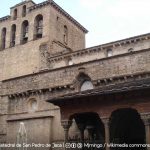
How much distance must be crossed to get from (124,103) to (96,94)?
129 cm

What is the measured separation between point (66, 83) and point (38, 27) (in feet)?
40.1

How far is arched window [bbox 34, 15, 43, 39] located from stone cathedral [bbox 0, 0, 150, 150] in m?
0.10

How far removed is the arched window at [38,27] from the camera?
3053 cm

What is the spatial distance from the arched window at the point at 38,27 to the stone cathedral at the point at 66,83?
10 centimetres

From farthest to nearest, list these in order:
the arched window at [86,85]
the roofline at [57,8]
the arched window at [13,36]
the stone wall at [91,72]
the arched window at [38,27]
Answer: the arched window at [13,36]
the arched window at [38,27]
the roofline at [57,8]
the arched window at [86,85]
the stone wall at [91,72]

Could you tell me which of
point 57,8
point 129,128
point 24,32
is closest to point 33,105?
point 129,128

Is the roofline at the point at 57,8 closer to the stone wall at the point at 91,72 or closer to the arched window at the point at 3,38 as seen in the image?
the arched window at the point at 3,38

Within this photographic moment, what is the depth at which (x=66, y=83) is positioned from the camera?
20.5 metres

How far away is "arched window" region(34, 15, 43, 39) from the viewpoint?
30528mm

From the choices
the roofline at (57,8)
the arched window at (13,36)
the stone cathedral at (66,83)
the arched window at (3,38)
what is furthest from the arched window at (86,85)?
the arched window at (3,38)

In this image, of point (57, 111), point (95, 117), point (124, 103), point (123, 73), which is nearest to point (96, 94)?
point (124, 103)

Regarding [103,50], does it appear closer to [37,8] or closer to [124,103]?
[37,8]

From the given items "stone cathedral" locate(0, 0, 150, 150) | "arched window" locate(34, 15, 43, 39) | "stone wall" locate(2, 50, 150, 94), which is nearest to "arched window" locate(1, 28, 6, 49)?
"stone cathedral" locate(0, 0, 150, 150)

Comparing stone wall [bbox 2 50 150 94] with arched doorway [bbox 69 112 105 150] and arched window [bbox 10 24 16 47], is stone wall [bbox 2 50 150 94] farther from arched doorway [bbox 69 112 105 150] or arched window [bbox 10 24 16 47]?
arched window [bbox 10 24 16 47]
